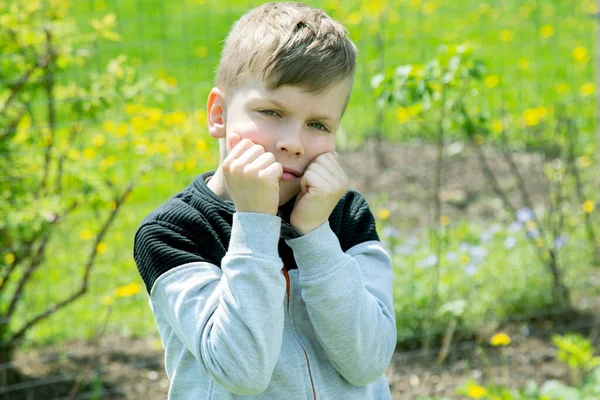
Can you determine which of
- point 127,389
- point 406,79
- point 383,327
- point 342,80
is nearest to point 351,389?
point 383,327

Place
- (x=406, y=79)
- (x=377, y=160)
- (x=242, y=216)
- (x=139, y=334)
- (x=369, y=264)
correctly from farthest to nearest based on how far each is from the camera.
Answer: (x=377, y=160) → (x=139, y=334) → (x=406, y=79) → (x=369, y=264) → (x=242, y=216)

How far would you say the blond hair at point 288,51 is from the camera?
1.57 metres

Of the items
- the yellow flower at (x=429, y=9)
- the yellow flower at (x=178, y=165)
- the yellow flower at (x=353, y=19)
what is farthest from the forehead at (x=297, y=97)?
the yellow flower at (x=429, y=9)

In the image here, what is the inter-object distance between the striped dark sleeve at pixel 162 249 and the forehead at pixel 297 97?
0.29 m

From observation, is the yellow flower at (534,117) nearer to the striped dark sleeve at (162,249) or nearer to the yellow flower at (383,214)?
the yellow flower at (383,214)

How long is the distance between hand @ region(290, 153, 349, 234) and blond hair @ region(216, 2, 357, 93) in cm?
15

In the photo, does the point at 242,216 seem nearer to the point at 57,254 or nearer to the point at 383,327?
the point at 383,327

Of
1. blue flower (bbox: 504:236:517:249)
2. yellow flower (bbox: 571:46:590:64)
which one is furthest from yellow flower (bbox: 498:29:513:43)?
blue flower (bbox: 504:236:517:249)

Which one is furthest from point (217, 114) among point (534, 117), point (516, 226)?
point (534, 117)

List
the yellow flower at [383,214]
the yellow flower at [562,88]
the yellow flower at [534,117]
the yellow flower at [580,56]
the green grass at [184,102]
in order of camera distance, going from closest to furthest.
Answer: the green grass at [184,102]
the yellow flower at [534,117]
the yellow flower at [383,214]
the yellow flower at [562,88]
the yellow flower at [580,56]

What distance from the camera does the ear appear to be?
5.59 feet

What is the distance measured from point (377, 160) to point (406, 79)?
2248 millimetres

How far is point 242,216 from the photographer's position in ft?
5.03

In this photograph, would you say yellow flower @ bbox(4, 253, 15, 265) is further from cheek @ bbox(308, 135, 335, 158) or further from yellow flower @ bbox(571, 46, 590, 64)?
yellow flower @ bbox(571, 46, 590, 64)
